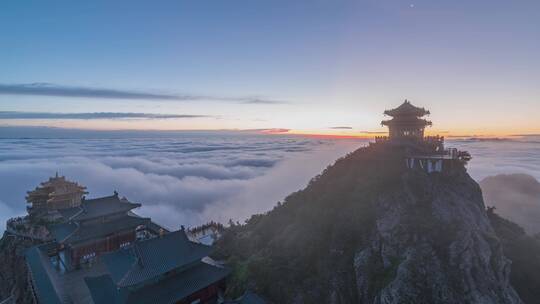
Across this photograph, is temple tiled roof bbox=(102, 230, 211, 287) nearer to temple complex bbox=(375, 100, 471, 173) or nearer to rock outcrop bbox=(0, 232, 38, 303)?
rock outcrop bbox=(0, 232, 38, 303)

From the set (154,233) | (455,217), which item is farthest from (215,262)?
(455,217)

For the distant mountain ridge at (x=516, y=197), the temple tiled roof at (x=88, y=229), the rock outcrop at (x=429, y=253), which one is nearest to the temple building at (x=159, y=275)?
the temple tiled roof at (x=88, y=229)

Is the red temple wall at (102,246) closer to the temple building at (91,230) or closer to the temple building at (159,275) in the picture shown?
the temple building at (91,230)

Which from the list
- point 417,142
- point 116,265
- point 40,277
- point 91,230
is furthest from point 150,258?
point 417,142

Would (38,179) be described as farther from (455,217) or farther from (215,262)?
(455,217)

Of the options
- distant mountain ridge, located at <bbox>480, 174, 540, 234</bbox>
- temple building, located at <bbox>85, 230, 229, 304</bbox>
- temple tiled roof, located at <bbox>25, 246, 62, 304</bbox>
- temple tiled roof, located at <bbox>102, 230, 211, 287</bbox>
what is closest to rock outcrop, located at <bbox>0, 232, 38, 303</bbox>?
temple tiled roof, located at <bbox>25, 246, 62, 304</bbox>

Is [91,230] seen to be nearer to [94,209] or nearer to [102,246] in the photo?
[102,246]
